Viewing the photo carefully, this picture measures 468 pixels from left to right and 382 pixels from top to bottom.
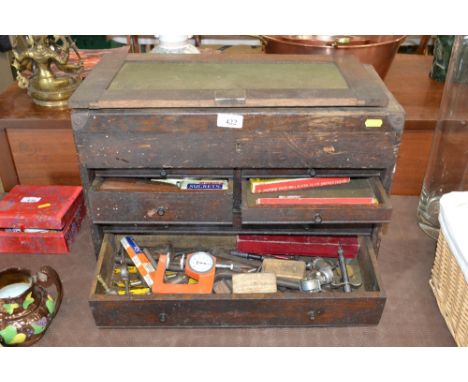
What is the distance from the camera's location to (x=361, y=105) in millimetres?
870

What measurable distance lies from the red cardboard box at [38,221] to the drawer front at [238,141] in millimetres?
274

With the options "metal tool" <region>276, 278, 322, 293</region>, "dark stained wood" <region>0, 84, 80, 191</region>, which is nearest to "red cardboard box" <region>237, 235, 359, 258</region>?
"metal tool" <region>276, 278, 322, 293</region>

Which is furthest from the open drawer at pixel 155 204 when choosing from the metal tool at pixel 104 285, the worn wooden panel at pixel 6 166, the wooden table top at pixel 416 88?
the wooden table top at pixel 416 88

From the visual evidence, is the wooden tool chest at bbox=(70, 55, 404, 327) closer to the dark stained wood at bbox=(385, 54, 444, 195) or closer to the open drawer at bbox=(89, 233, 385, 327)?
the open drawer at bbox=(89, 233, 385, 327)

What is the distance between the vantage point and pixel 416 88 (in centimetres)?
157

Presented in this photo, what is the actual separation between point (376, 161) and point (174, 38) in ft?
2.21

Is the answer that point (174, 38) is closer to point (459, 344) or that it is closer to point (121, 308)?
point (121, 308)

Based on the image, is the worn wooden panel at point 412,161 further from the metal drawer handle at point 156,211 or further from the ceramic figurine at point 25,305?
the ceramic figurine at point 25,305

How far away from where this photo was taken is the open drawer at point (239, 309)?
0.90 metres

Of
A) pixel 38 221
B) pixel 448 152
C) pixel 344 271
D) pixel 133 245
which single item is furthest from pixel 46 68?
pixel 448 152

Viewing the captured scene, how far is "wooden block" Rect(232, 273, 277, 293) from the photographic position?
944mm

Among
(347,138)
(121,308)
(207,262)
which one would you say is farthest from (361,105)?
(121,308)

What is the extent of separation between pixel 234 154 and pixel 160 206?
0.61 feet

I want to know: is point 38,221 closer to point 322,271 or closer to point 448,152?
point 322,271
